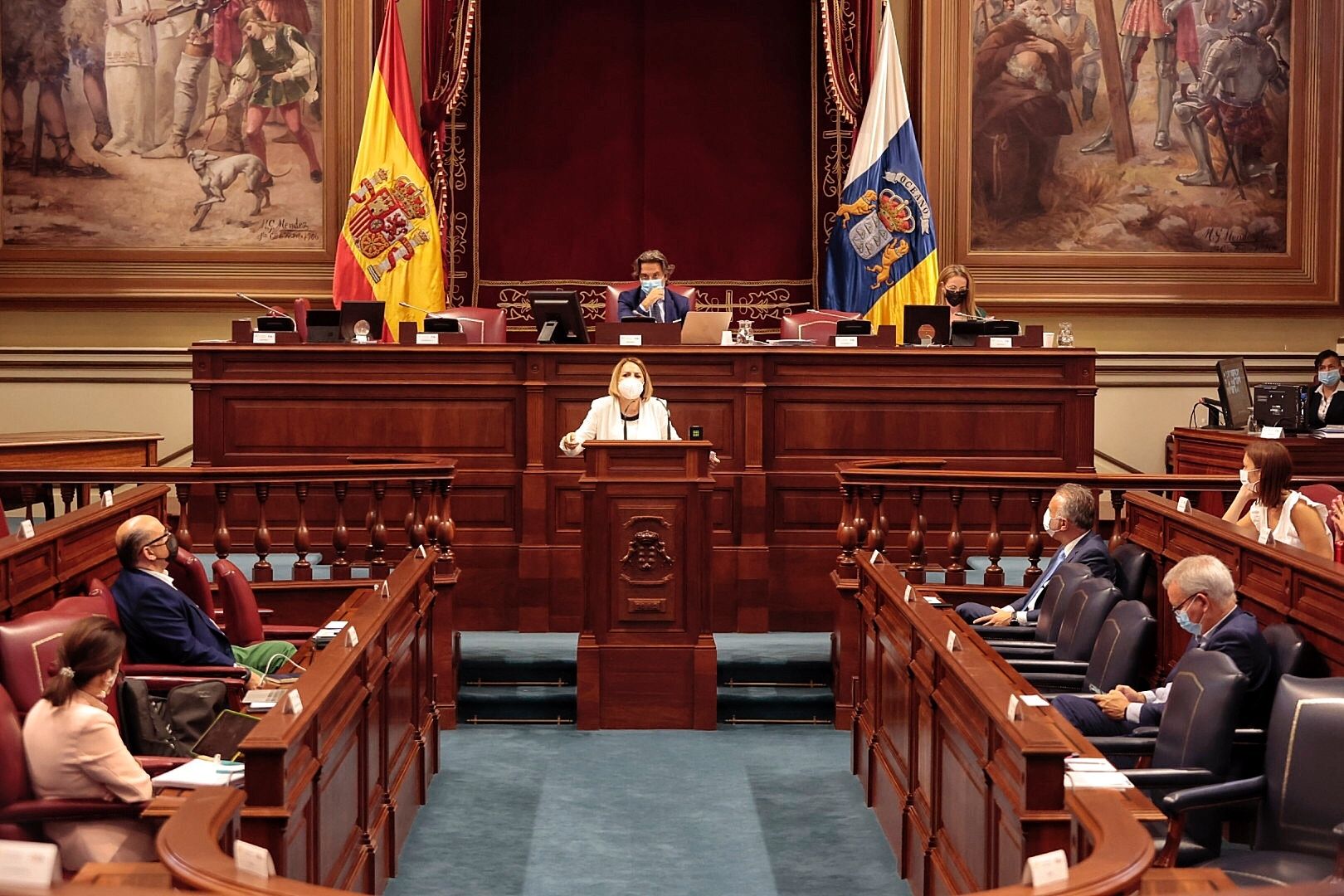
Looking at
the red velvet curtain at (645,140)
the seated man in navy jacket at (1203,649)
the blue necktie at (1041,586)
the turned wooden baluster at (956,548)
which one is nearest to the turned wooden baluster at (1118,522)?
the blue necktie at (1041,586)

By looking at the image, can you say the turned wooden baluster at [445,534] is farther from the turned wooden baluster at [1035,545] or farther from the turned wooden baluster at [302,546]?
the turned wooden baluster at [1035,545]

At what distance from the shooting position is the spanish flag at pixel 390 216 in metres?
10.7

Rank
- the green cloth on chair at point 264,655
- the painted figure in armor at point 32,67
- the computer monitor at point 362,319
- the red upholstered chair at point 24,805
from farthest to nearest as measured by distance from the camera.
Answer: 1. the painted figure in armor at point 32,67
2. the computer monitor at point 362,319
3. the green cloth on chair at point 264,655
4. the red upholstered chair at point 24,805

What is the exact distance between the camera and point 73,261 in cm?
1141

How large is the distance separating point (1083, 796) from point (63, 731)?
2.46 meters

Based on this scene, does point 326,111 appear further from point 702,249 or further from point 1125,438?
point 1125,438

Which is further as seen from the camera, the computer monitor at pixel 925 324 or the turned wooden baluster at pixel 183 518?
the computer monitor at pixel 925 324

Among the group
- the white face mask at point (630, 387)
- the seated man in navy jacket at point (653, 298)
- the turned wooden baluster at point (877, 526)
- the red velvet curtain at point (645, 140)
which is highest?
the red velvet curtain at point (645, 140)

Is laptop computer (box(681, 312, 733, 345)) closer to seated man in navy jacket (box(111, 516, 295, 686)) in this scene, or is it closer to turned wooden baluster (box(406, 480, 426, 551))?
turned wooden baluster (box(406, 480, 426, 551))

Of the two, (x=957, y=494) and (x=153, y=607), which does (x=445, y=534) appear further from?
(x=957, y=494)

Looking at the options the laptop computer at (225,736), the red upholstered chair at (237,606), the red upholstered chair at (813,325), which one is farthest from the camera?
the red upholstered chair at (813,325)

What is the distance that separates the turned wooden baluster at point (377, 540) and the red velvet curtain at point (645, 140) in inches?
208

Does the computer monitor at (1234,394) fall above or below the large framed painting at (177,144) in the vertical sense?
below

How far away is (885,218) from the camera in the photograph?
10938mm
